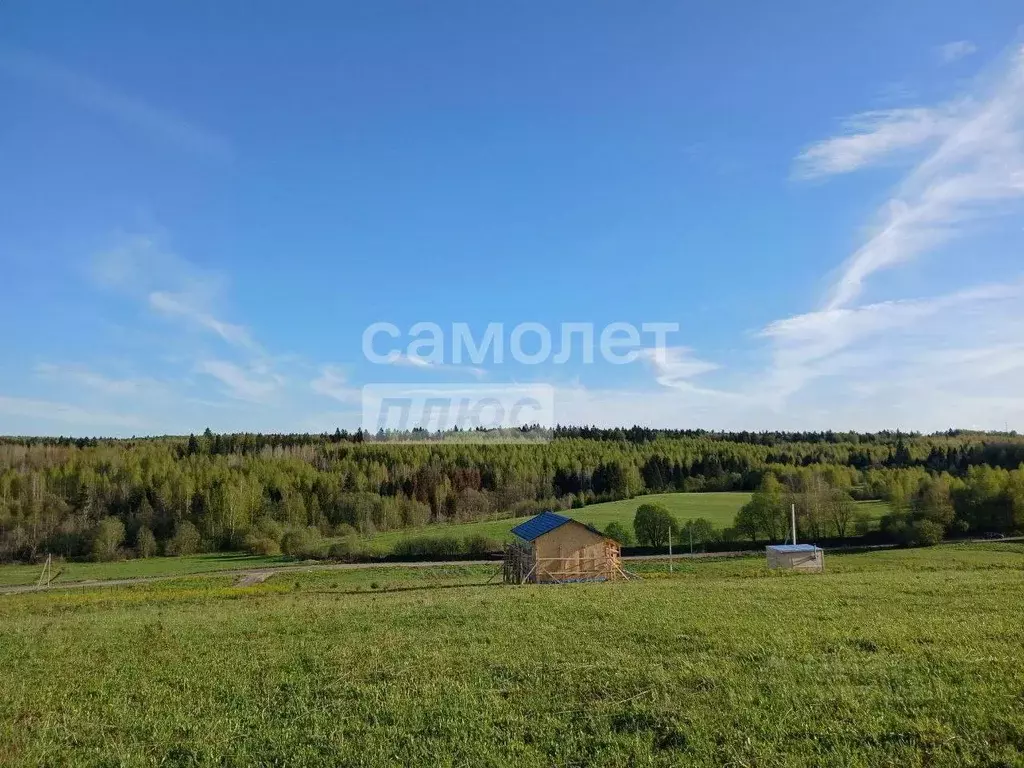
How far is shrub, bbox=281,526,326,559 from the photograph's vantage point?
67.6 metres

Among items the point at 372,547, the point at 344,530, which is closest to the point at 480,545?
the point at 372,547

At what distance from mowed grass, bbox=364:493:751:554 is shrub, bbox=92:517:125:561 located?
27.3 meters

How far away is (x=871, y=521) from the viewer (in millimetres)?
73688

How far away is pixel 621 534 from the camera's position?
69188 mm

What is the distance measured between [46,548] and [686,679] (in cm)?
8922

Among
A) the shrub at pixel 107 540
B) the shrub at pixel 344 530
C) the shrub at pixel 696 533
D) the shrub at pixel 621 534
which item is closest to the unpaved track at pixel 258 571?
the shrub at pixel 696 533

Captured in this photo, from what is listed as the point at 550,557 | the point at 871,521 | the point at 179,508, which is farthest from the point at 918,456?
the point at 179,508

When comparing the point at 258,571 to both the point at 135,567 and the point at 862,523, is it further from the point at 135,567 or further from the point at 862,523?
the point at 862,523

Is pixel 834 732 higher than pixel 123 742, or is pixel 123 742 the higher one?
pixel 834 732

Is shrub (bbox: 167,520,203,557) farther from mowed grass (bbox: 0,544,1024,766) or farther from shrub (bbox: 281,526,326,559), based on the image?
mowed grass (bbox: 0,544,1024,766)

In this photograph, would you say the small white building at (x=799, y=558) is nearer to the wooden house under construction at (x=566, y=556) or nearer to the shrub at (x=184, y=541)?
the wooden house under construction at (x=566, y=556)

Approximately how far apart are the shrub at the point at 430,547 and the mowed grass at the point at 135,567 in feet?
36.1

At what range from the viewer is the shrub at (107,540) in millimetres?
→ 73812

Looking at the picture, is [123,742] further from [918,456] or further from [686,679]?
[918,456]
